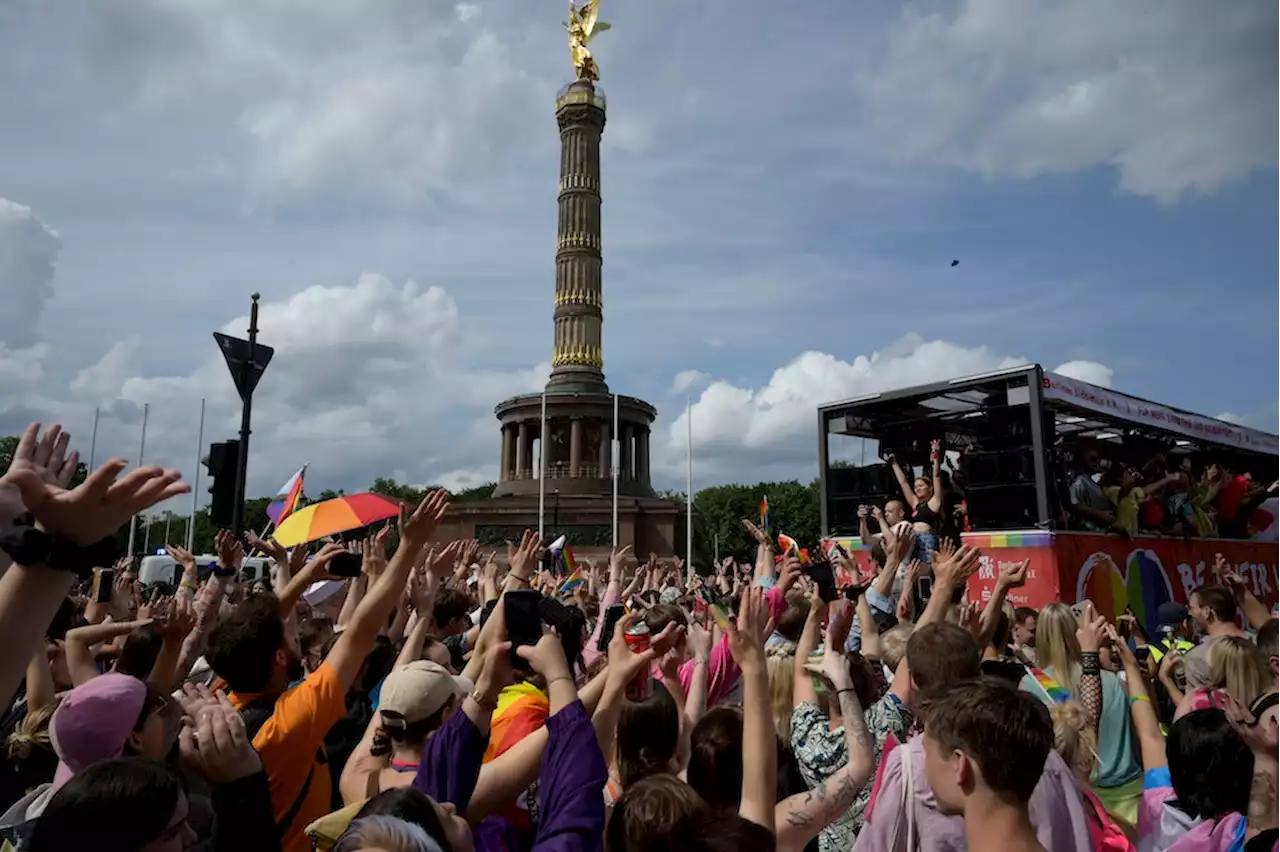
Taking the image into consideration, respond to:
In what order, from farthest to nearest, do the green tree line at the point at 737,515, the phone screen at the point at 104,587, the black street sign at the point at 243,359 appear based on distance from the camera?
the green tree line at the point at 737,515 → the black street sign at the point at 243,359 → the phone screen at the point at 104,587

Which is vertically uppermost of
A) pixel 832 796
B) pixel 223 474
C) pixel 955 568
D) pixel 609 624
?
pixel 223 474

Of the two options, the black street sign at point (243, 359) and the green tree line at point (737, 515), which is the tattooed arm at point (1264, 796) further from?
the green tree line at point (737, 515)

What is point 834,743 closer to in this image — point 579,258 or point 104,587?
point 104,587

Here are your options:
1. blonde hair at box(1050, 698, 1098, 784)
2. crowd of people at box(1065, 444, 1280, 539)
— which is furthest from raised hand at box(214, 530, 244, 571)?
crowd of people at box(1065, 444, 1280, 539)

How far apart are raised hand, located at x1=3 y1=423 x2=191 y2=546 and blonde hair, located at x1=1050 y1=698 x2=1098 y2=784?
285 centimetres

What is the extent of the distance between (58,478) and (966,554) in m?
3.87

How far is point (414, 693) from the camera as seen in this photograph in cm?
268

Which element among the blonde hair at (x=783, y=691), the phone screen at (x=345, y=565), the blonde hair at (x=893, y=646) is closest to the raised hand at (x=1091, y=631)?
the blonde hair at (x=893, y=646)

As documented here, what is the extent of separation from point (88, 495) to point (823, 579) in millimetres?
3241

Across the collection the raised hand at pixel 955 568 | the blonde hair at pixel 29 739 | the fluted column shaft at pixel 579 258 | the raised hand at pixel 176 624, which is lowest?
the blonde hair at pixel 29 739

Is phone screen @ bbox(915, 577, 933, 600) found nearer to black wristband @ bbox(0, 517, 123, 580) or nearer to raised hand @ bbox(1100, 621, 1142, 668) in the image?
raised hand @ bbox(1100, 621, 1142, 668)

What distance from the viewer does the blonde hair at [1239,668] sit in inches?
153

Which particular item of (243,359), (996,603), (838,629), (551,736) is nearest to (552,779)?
(551,736)

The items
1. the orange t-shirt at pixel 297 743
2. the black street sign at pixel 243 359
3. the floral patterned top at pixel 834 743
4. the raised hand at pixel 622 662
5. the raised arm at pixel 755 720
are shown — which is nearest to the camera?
the raised arm at pixel 755 720
